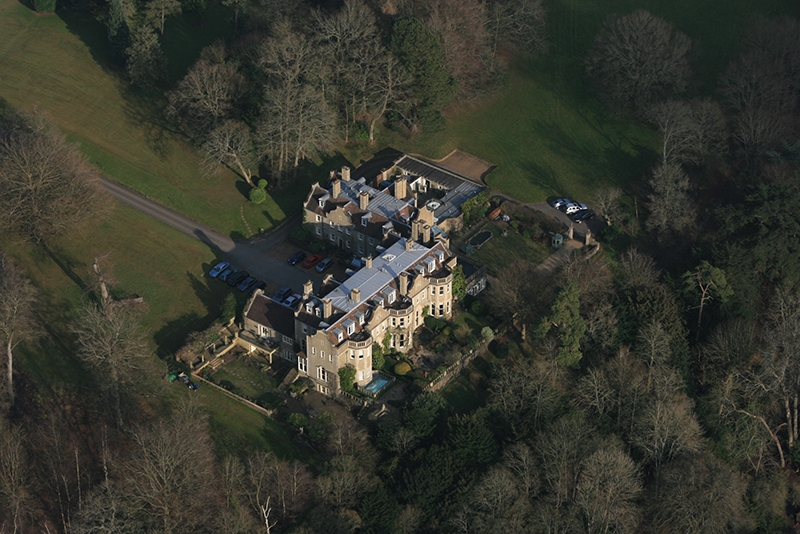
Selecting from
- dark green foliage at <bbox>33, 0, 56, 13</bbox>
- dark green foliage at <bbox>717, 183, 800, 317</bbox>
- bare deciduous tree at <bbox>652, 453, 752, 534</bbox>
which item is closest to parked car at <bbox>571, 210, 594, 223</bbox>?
dark green foliage at <bbox>717, 183, 800, 317</bbox>

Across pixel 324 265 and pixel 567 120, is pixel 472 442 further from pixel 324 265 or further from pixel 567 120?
pixel 567 120

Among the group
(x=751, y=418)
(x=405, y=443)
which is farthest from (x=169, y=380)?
(x=751, y=418)

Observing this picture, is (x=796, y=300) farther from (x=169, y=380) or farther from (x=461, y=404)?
(x=169, y=380)

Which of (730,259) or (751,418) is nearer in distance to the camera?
(751,418)


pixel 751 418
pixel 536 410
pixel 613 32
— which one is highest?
pixel 613 32

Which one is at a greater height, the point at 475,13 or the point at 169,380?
the point at 475,13

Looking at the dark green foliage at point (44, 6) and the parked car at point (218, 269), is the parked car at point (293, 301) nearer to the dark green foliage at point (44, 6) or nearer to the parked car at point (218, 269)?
the parked car at point (218, 269)

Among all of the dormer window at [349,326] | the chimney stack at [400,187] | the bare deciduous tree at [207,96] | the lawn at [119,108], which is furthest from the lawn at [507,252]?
the bare deciduous tree at [207,96]

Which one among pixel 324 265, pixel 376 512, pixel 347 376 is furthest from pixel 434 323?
pixel 376 512
